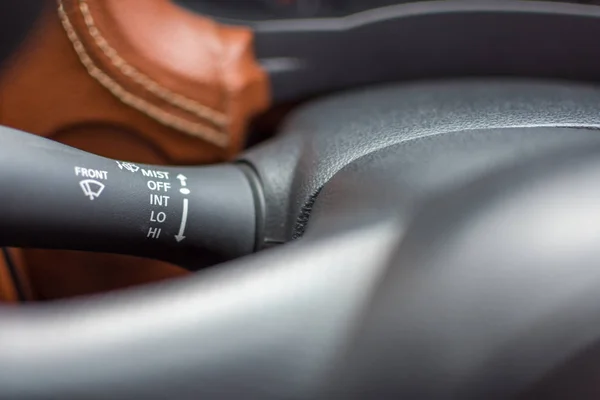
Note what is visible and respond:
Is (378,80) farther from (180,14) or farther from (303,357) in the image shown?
(303,357)

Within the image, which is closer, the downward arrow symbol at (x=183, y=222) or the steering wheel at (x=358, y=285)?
the steering wheel at (x=358, y=285)

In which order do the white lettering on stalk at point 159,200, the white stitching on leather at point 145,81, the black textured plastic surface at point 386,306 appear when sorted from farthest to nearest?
the white stitching on leather at point 145,81 < the white lettering on stalk at point 159,200 < the black textured plastic surface at point 386,306

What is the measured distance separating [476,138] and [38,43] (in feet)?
1.00

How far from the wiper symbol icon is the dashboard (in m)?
0.26

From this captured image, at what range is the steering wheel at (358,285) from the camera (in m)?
0.20

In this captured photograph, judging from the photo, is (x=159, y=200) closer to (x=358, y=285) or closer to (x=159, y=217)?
(x=159, y=217)

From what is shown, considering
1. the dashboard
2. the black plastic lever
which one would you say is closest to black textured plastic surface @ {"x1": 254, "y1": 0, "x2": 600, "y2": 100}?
the dashboard

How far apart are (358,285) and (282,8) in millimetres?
346

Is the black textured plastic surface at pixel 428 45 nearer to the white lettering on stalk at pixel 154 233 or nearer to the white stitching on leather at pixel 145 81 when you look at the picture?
the white stitching on leather at pixel 145 81

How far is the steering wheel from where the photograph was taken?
0.20 meters

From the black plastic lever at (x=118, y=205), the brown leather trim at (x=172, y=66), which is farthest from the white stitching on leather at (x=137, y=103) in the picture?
the black plastic lever at (x=118, y=205)

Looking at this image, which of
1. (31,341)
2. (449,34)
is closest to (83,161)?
(31,341)

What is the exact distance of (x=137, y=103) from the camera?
0.46 metres

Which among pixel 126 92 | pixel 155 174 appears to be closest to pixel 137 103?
pixel 126 92
